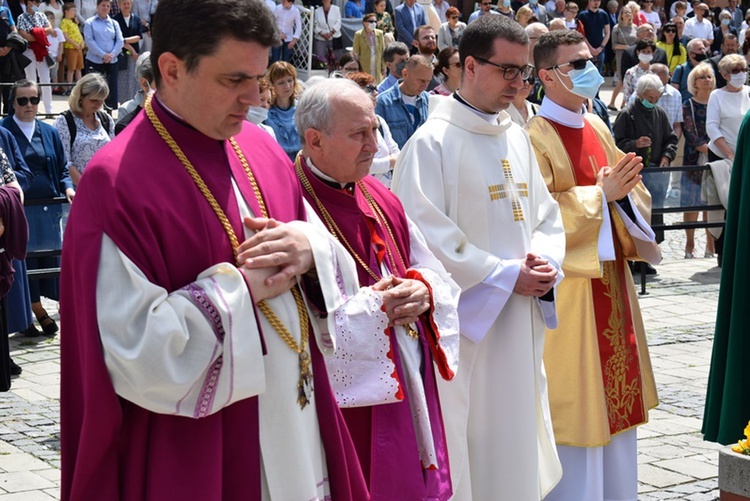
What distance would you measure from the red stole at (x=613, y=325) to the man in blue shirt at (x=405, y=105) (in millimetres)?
4301

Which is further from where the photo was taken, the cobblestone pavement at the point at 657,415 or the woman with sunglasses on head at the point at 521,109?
the woman with sunglasses on head at the point at 521,109

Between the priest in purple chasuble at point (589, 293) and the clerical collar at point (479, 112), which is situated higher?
the clerical collar at point (479, 112)

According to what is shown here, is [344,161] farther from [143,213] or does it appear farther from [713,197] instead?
[713,197]

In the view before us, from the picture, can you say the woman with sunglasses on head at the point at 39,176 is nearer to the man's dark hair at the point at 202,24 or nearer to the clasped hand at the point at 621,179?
the clasped hand at the point at 621,179

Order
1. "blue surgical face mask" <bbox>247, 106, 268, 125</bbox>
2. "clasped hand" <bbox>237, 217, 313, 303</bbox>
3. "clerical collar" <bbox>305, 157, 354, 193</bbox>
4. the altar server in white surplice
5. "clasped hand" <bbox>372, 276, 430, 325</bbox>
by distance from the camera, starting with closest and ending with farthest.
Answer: "clasped hand" <bbox>237, 217, 313, 303</bbox> < "clasped hand" <bbox>372, 276, 430, 325</bbox> < "clerical collar" <bbox>305, 157, 354, 193</bbox> < the altar server in white surplice < "blue surgical face mask" <bbox>247, 106, 268, 125</bbox>

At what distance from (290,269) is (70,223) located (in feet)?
1.65

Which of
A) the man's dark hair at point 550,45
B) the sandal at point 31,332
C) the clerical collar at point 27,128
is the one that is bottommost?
the sandal at point 31,332

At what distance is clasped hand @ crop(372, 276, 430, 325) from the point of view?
11.2 ft

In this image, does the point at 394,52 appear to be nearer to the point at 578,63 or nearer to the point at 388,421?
the point at 578,63

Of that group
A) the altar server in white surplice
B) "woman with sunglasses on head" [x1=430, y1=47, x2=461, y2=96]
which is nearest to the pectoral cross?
the altar server in white surplice

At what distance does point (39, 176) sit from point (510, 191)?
5374mm

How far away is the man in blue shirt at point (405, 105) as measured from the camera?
9711 millimetres

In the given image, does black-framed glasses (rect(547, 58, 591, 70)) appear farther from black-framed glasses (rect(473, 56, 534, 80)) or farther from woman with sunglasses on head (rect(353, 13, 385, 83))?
woman with sunglasses on head (rect(353, 13, 385, 83))

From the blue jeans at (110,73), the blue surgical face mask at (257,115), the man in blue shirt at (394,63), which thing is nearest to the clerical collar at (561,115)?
the blue surgical face mask at (257,115)
